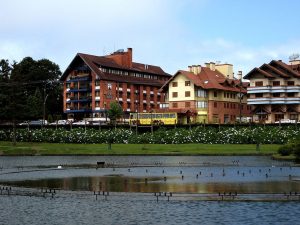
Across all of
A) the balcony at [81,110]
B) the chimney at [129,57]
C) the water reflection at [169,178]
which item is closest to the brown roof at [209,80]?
the chimney at [129,57]

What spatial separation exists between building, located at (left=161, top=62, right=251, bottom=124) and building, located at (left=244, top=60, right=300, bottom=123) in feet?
20.2

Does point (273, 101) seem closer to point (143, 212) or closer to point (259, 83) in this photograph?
point (259, 83)

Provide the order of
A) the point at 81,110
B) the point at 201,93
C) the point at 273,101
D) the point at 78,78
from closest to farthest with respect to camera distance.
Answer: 1. the point at 273,101
2. the point at 201,93
3. the point at 78,78
4. the point at 81,110

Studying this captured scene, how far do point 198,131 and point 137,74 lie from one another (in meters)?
66.1

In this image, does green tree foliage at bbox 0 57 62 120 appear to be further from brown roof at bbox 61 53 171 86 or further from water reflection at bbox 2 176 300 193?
water reflection at bbox 2 176 300 193

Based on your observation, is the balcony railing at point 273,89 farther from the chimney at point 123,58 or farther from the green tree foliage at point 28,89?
the green tree foliage at point 28,89

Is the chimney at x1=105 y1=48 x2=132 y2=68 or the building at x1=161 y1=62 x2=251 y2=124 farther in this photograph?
the chimney at x1=105 y1=48 x2=132 y2=68

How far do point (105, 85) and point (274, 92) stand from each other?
154ft

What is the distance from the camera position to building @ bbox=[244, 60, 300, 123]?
12744 centimetres

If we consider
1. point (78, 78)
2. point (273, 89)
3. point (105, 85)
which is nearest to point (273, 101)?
point (273, 89)

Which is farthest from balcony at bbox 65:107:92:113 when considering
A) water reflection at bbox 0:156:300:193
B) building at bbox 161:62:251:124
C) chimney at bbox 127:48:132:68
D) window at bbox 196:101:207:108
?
water reflection at bbox 0:156:300:193

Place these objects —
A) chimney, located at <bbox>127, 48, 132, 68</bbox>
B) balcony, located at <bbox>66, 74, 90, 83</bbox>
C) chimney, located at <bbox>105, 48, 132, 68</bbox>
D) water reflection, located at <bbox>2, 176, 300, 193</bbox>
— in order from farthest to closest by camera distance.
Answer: chimney, located at <bbox>127, 48, 132, 68</bbox> < chimney, located at <bbox>105, 48, 132, 68</bbox> < balcony, located at <bbox>66, 74, 90, 83</bbox> < water reflection, located at <bbox>2, 176, 300, 193</bbox>

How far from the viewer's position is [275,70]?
129 metres

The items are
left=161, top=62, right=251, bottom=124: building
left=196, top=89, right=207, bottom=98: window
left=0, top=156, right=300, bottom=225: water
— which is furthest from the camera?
left=196, top=89, right=207, bottom=98: window
